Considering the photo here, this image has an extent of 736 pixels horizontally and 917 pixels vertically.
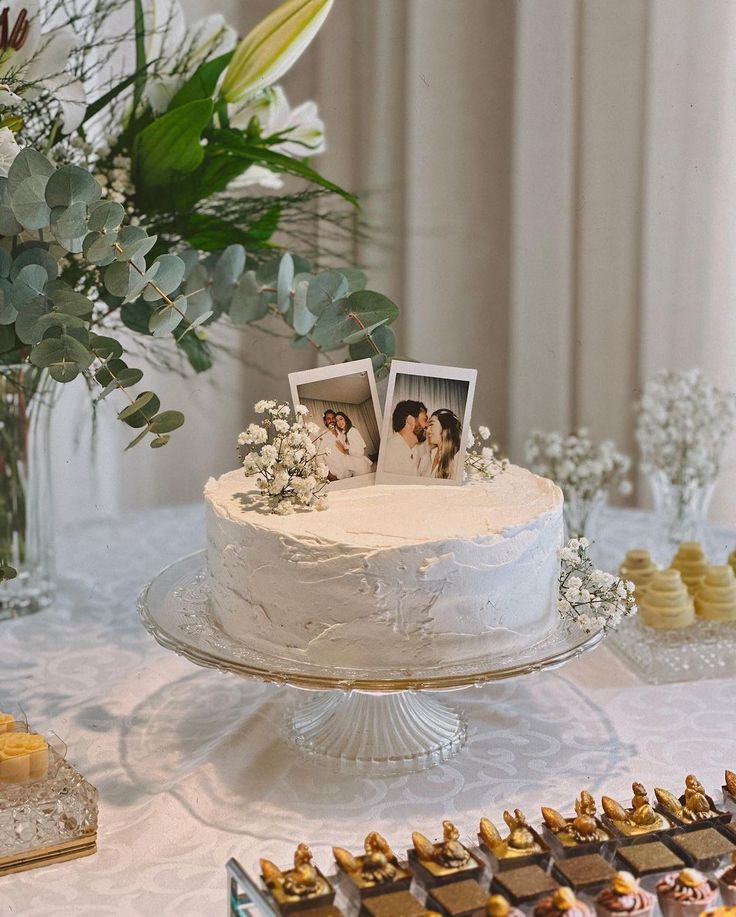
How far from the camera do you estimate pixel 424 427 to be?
1.36 meters

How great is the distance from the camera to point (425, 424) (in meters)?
1.36

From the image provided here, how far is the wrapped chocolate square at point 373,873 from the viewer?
878mm

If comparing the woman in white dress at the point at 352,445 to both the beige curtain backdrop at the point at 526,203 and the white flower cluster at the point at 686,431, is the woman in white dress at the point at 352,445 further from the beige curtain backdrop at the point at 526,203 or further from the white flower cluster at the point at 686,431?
the beige curtain backdrop at the point at 526,203

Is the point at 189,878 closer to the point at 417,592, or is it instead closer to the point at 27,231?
the point at 417,592

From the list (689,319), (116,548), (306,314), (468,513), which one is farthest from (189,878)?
(689,319)

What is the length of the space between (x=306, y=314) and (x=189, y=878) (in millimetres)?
684

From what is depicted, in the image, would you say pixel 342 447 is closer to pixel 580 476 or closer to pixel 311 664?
pixel 311 664

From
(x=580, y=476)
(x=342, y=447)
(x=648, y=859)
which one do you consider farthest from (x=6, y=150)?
(x=580, y=476)

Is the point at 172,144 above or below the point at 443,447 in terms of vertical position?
above

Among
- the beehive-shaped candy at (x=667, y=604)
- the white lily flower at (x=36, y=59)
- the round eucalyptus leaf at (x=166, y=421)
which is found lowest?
the beehive-shaped candy at (x=667, y=604)

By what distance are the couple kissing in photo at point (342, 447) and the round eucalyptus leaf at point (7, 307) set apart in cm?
36

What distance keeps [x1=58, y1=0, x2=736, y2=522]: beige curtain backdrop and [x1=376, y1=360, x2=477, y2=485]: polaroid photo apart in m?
1.13

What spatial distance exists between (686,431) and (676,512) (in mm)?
140

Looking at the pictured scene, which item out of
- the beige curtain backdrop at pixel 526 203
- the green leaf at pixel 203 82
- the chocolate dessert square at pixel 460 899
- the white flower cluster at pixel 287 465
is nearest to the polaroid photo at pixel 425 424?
the white flower cluster at pixel 287 465
